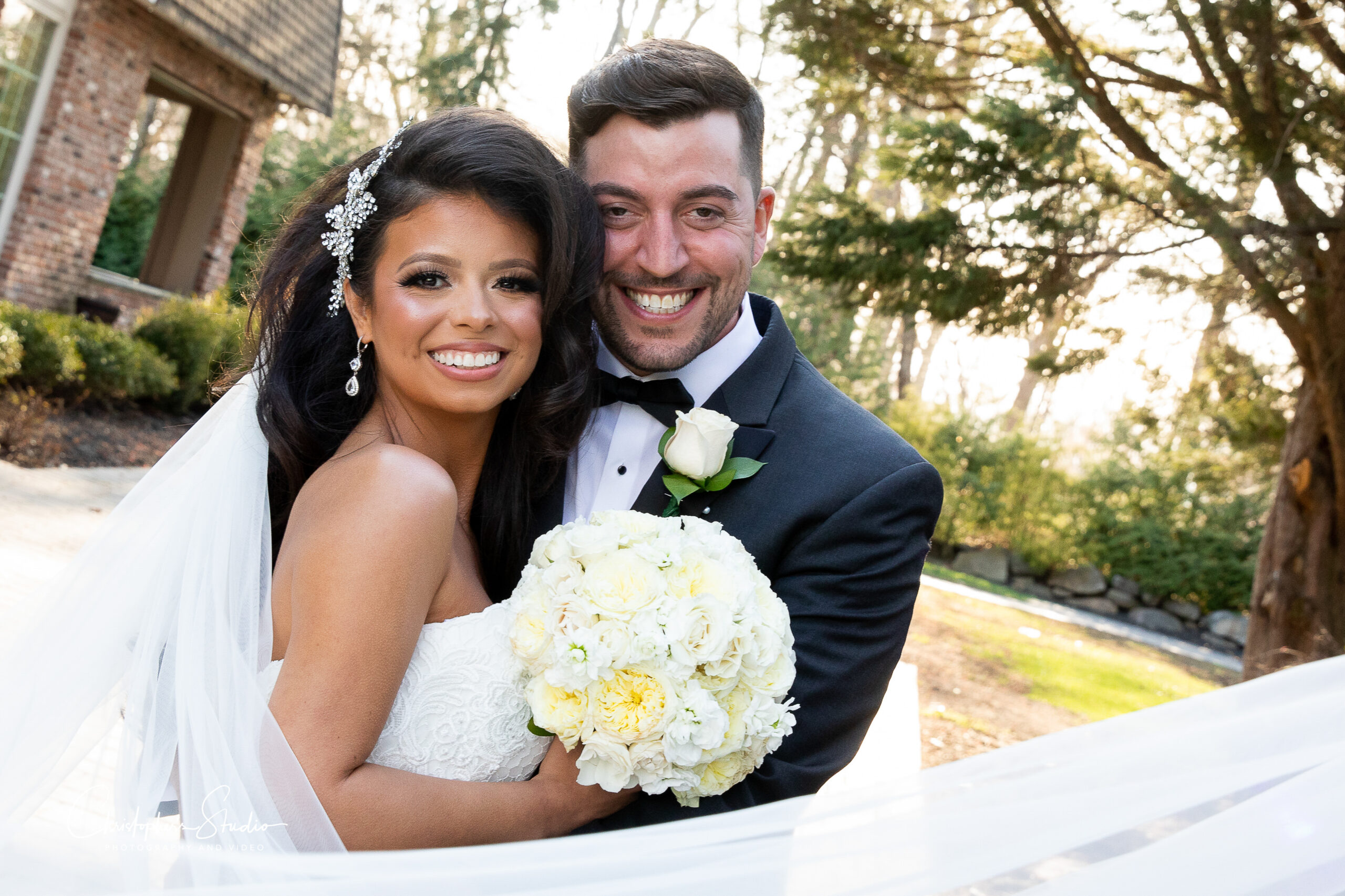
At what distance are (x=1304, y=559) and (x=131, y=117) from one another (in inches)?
471

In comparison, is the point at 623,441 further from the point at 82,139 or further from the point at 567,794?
the point at 82,139

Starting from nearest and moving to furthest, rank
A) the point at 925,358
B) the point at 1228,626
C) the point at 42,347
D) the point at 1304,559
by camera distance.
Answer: the point at 1304,559
the point at 42,347
the point at 1228,626
the point at 925,358

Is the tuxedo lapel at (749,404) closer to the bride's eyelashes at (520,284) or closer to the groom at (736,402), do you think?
the groom at (736,402)

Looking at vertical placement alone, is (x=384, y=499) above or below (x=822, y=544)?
below

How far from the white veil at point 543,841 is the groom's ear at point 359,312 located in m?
0.45

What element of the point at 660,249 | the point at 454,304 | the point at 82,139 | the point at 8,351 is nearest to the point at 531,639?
the point at 454,304

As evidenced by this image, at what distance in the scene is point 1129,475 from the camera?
19.2 m

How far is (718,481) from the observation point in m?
2.49

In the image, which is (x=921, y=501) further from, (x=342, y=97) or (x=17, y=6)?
(x=342, y=97)

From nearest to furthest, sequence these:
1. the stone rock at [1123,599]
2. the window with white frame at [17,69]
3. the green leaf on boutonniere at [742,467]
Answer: the green leaf on boutonniere at [742,467] → the window with white frame at [17,69] → the stone rock at [1123,599]

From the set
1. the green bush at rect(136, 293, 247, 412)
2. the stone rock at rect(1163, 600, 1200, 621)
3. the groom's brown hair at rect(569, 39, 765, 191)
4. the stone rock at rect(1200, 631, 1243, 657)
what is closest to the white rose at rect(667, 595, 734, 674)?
the groom's brown hair at rect(569, 39, 765, 191)

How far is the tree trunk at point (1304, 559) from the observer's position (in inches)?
323

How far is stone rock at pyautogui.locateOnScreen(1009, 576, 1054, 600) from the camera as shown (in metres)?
18.7

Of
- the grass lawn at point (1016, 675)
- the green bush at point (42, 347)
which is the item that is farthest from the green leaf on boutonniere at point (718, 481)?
the green bush at point (42, 347)
